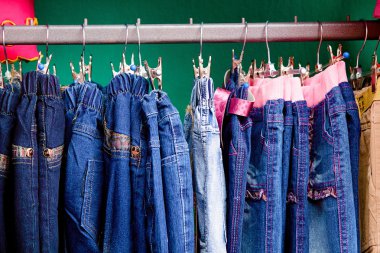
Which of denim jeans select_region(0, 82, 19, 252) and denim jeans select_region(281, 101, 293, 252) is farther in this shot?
denim jeans select_region(281, 101, 293, 252)

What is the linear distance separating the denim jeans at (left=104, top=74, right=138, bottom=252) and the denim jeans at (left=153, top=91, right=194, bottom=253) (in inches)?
3.2

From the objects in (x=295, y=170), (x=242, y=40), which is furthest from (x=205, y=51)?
(x=295, y=170)

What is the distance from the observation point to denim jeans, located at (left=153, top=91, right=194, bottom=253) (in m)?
1.03

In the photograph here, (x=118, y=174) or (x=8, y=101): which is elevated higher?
(x=8, y=101)

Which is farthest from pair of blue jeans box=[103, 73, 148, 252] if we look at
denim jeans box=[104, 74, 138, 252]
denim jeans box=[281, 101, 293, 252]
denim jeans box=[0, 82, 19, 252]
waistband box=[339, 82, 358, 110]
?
waistband box=[339, 82, 358, 110]

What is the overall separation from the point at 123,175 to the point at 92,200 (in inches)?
3.8

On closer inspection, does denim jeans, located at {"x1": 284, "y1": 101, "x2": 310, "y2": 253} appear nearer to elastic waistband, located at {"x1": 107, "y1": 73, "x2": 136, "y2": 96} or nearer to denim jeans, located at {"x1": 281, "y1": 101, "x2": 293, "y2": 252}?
denim jeans, located at {"x1": 281, "y1": 101, "x2": 293, "y2": 252}

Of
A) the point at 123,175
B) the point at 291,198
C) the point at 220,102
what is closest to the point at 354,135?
the point at 291,198

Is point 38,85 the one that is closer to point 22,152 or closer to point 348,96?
point 22,152

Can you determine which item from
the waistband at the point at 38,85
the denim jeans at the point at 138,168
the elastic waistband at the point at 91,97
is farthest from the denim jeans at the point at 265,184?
the waistband at the point at 38,85

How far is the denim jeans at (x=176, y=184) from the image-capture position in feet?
3.39

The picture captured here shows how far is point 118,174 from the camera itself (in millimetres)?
1039

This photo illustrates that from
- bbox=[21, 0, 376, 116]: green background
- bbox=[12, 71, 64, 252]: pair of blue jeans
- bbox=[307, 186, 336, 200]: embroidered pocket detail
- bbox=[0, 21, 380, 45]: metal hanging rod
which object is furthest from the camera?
bbox=[21, 0, 376, 116]: green background

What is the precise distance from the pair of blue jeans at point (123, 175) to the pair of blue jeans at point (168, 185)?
1.1 inches
